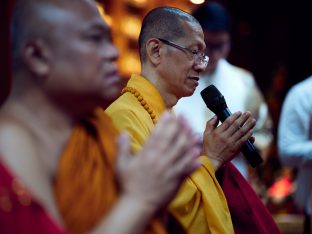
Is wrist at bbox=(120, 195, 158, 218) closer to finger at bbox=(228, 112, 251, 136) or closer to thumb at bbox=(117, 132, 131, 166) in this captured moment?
thumb at bbox=(117, 132, 131, 166)

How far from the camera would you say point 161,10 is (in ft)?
9.62

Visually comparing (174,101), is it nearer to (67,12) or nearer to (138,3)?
(67,12)

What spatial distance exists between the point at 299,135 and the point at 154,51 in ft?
5.13

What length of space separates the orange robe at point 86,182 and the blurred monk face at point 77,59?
12 cm

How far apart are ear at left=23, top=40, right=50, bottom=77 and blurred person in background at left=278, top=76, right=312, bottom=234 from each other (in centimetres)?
259

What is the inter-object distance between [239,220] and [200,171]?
29 centimetres

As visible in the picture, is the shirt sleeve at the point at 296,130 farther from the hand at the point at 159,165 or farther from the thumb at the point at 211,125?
the hand at the point at 159,165

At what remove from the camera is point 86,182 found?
1678 mm

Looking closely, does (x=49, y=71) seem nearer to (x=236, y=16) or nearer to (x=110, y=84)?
(x=110, y=84)

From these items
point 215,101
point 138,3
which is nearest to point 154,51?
point 215,101

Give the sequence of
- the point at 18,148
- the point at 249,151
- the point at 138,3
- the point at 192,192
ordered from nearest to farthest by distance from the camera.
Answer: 1. the point at 18,148
2. the point at 192,192
3. the point at 249,151
4. the point at 138,3

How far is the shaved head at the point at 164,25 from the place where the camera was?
2844 mm

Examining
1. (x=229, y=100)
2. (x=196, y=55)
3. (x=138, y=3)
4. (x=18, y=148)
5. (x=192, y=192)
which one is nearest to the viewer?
(x=18, y=148)

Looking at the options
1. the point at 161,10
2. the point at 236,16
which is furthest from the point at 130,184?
the point at 236,16
